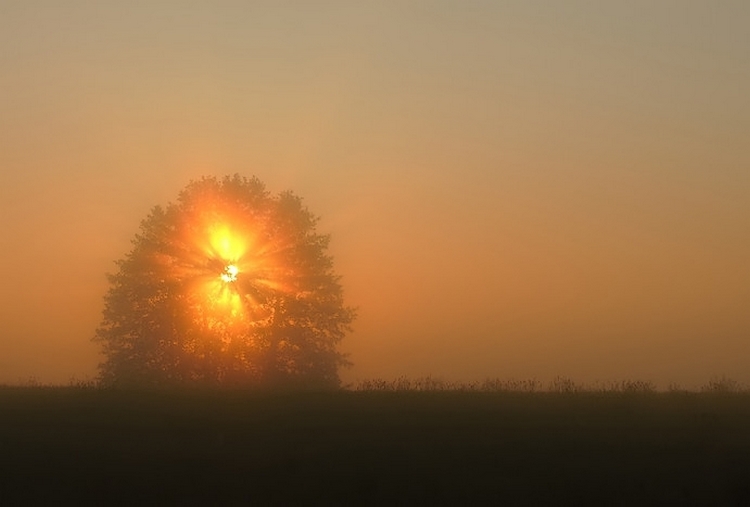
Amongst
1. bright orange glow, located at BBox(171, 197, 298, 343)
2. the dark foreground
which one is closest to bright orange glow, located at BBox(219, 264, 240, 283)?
bright orange glow, located at BBox(171, 197, 298, 343)

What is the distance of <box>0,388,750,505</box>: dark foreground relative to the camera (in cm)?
1723

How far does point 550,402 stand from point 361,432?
6585 millimetres

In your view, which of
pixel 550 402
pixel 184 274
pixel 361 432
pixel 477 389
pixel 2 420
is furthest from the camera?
pixel 184 274

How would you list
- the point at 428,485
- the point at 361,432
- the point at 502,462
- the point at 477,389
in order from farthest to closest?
the point at 477,389, the point at 361,432, the point at 502,462, the point at 428,485

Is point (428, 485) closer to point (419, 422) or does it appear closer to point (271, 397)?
point (419, 422)

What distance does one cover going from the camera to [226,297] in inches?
1944

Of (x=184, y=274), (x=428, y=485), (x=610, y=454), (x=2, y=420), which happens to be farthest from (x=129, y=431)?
(x=184, y=274)

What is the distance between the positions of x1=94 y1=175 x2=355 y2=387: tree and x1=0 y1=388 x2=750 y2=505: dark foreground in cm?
2174

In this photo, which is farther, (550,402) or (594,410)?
(550,402)

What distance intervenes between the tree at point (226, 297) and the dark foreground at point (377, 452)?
2174cm

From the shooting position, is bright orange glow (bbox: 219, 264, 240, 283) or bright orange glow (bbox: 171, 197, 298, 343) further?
bright orange glow (bbox: 219, 264, 240, 283)

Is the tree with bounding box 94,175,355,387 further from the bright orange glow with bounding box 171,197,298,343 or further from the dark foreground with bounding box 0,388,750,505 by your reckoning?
the dark foreground with bounding box 0,388,750,505

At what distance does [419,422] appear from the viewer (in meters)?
22.3

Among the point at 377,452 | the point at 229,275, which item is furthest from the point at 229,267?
the point at 377,452
